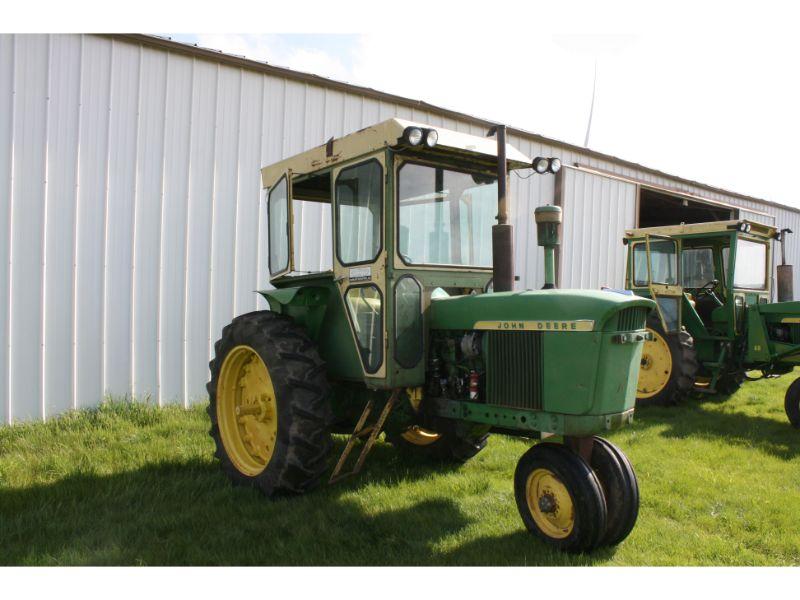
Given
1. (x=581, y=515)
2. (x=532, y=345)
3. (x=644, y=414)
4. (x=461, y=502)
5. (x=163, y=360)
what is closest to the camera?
(x=581, y=515)

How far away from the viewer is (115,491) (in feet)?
14.5

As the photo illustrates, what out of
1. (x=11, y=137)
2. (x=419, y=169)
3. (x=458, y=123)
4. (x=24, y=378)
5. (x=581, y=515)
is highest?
(x=458, y=123)

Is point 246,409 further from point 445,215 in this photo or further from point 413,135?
point 413,135

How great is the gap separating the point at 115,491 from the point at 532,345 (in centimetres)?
306

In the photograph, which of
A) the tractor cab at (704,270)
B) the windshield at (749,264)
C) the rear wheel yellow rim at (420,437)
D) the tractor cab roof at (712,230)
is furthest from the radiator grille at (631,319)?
the windshield at (749,264)

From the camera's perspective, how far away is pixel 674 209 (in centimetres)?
1595

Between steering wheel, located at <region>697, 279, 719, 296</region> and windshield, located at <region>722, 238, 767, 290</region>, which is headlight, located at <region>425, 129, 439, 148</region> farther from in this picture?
steering wheel, located at <region>697, 279, 719, 296</region>

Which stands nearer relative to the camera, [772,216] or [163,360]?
[163,360]

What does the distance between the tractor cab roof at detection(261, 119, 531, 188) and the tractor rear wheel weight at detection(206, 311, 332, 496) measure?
1225mm

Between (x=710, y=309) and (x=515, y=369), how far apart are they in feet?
20.6

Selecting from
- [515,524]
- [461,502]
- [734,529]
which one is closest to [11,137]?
[461,502]

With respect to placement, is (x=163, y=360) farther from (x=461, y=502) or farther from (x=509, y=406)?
(x=509, y=406)

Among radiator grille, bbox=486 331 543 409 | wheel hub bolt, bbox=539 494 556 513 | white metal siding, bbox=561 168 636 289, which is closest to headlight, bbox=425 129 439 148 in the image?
radiator grille, bbox=486 331 543 409

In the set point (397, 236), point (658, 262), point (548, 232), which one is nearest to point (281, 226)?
point (397, 236)
